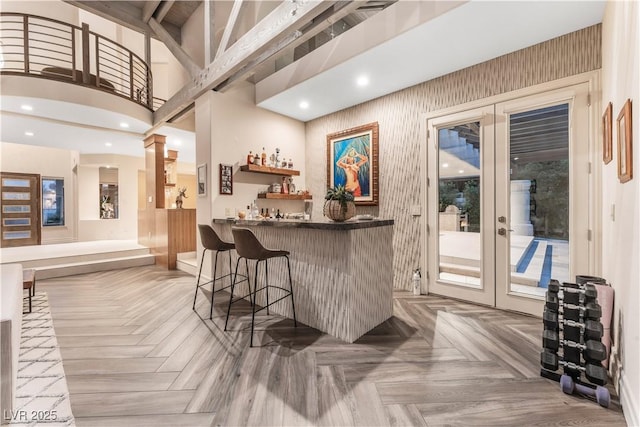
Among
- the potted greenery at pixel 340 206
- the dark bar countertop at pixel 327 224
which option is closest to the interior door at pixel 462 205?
the dark bar countertop at pixel 327 224

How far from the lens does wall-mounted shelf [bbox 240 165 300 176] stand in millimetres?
4191

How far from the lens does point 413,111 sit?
3885mm

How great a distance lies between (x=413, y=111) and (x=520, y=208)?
1.83 meters

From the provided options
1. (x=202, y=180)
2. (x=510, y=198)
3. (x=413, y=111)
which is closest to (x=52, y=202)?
(x=202, y=180)

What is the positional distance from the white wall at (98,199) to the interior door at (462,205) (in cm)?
924

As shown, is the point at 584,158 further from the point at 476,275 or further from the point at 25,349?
the point at 25,349

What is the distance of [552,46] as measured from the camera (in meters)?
2.82

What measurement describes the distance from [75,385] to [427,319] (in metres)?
2.99

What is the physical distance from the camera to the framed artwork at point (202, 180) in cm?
404

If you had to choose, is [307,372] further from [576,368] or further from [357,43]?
[357,43]

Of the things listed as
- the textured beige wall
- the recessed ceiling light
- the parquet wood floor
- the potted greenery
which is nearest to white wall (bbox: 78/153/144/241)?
the parquet wood floor

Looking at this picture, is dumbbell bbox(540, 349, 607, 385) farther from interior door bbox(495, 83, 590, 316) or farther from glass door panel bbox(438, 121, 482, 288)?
glass door panel bbox(438, 121, 482, 288)

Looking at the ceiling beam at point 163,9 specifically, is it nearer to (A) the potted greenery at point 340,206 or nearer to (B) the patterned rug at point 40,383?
(A) the potted greenery at point 340,206

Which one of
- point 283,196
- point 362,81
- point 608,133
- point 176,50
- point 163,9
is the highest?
point 163,9
